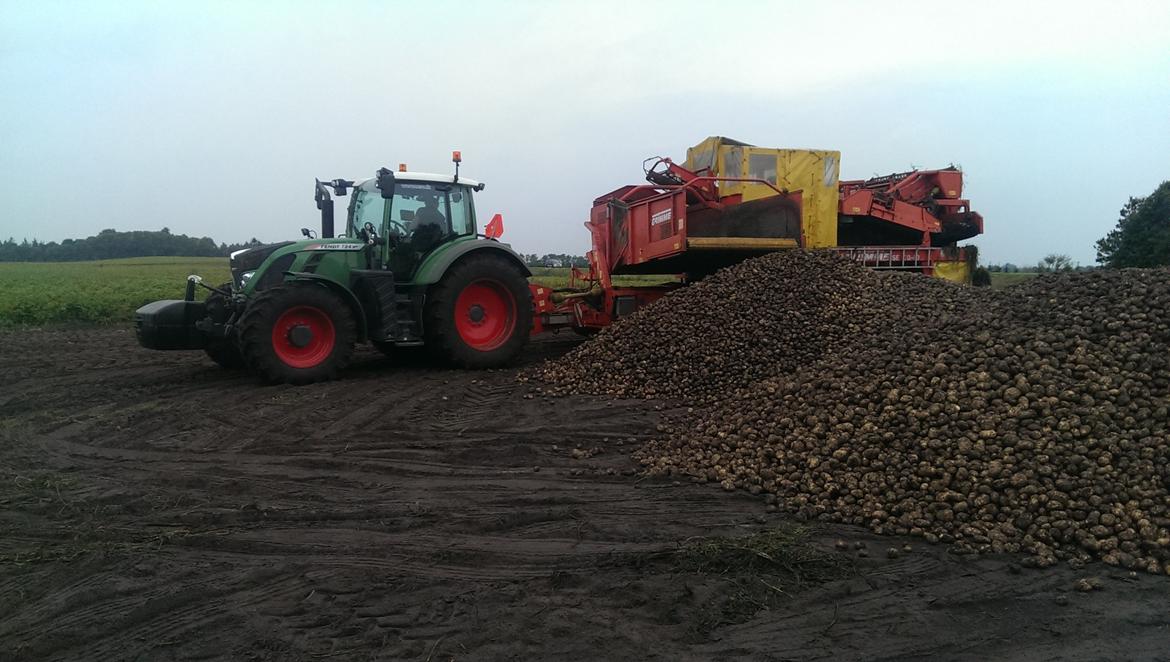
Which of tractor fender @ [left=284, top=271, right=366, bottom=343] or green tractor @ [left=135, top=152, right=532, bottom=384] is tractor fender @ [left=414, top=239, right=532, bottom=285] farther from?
tractor fender @ [left=284, top=271, right=366, bottom=343]

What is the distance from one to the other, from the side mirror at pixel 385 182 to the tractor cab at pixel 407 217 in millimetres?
10

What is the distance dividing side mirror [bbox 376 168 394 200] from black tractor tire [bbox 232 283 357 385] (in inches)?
48.2

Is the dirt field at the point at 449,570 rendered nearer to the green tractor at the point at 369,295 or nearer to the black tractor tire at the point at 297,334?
the black tractor tire at the point at 297,334

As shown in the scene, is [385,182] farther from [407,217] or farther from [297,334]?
[297,334]

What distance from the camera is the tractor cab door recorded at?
7977mm

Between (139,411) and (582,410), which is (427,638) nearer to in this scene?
(582,410)

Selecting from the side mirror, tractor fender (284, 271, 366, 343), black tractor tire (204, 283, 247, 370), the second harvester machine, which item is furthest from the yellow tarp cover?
black tractor tire (204, 283, 247, 370)

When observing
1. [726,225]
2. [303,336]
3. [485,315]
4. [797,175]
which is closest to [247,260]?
[303,336]

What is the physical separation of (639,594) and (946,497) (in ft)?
6.00

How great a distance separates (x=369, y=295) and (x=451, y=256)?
995mm

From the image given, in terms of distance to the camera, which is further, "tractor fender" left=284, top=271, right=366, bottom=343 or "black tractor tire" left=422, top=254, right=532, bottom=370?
"black tractor tire" left=422, top=254, right=532, bottom=370

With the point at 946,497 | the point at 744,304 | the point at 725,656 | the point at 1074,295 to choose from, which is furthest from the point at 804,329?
the point at 725,656

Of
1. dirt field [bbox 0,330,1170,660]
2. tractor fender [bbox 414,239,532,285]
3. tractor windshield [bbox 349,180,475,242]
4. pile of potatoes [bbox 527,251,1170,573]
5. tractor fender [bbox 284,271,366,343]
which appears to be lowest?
dirt field [bbox 0,330,1170,660]

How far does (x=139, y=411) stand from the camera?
6.27 meters
